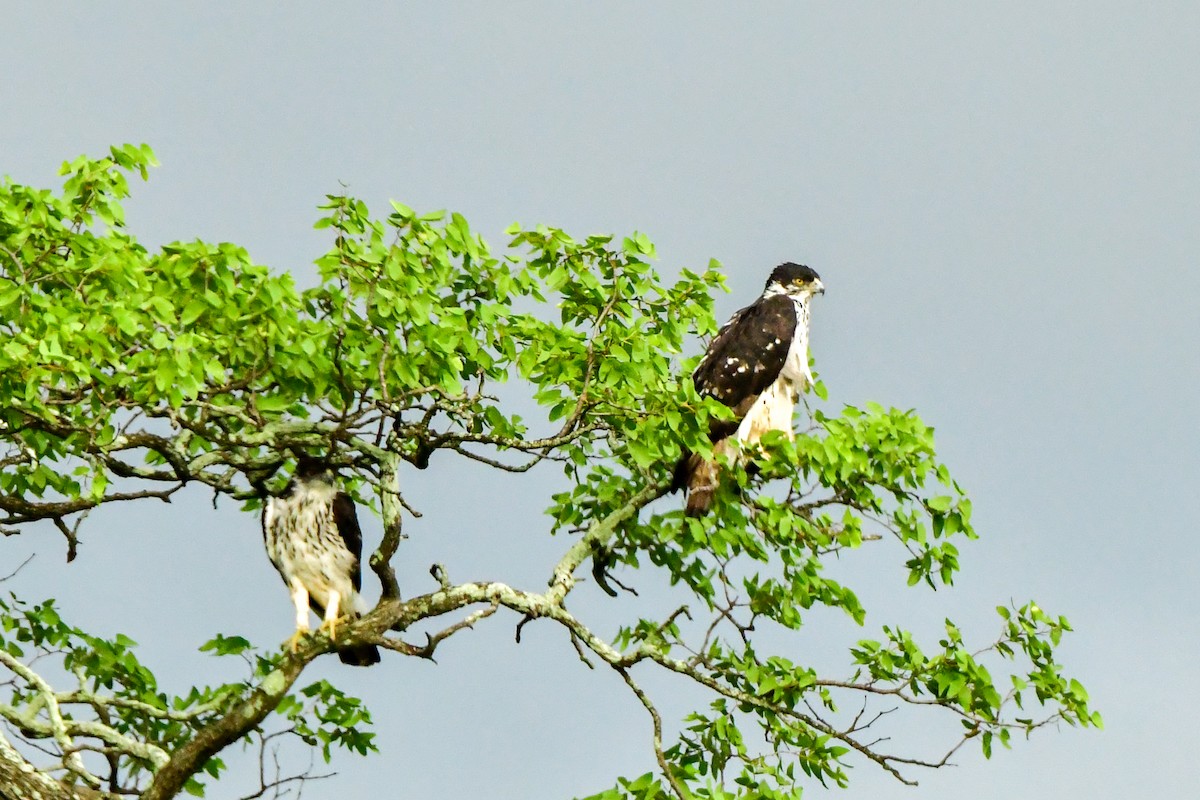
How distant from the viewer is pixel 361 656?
1061cm

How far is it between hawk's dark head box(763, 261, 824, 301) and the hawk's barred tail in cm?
447

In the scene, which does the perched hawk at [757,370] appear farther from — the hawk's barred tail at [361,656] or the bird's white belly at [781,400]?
the hawk's barred tail at [361,656]

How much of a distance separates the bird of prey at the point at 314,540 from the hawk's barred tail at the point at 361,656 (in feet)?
1.32

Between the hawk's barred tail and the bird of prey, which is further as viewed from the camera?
the bird of prey

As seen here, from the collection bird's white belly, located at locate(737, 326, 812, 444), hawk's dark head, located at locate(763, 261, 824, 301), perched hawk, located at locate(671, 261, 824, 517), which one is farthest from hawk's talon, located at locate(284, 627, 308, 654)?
hawk's dark head, located at locate(763, 261, 824, 301)

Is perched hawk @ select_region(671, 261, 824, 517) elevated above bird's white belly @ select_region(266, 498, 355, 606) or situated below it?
above

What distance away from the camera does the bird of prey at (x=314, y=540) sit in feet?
36.0

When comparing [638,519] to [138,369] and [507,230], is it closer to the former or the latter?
[507,230]

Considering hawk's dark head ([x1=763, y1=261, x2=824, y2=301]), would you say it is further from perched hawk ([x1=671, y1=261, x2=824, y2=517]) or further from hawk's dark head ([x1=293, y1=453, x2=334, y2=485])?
hawk's dark head ([x1=293, y1=453, x2=334, y2=485])

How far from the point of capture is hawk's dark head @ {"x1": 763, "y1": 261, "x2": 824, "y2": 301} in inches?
517

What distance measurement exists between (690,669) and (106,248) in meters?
4.36

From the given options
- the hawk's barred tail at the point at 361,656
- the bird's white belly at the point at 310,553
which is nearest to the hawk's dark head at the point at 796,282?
the bird's white belly at the point at 310,553

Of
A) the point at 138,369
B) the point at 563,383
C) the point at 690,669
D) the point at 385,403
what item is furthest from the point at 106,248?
the point at 690,669

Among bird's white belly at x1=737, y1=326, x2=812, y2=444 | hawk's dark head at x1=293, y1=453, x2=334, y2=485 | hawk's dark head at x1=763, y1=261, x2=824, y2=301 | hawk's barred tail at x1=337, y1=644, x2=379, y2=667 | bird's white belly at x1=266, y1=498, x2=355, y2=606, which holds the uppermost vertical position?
hawk's dark head at x1=763, y1=261, x2=824, y2=301
